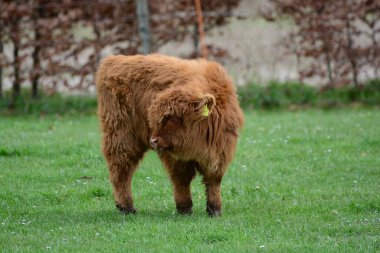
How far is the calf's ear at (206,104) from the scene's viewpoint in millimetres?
8031

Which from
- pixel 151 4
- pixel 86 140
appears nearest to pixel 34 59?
pixel 151 4

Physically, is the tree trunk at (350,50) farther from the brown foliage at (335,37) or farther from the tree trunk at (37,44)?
the tree trunk at (37,44)

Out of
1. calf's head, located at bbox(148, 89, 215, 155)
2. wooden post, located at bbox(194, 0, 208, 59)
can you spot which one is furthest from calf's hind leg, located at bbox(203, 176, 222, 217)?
wooden post, located at bbox(194, 0, 208, 59)

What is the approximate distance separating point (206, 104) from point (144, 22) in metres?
9.64

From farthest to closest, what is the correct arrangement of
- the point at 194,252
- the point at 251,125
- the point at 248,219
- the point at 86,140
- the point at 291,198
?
the point at 251,125 < the point at 86,140 < the point at 291,198 < the point at 248,219 < the point at 194,252

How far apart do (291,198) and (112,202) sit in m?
2.16

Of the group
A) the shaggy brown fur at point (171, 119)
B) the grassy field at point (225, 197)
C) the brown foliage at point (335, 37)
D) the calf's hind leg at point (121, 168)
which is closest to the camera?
the grassy field at point (225, 197)

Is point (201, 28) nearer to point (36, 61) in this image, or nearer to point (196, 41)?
point (196, 41)

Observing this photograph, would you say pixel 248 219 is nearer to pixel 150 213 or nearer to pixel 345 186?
pixel 150 213

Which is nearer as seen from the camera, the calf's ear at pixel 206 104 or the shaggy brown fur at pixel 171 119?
the calf's ear at pixel 206 104

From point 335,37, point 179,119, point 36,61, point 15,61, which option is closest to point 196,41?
point 335,37

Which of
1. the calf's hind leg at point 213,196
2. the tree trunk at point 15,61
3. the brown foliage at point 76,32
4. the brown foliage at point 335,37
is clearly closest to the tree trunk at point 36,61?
the brown foliage at point 76,32

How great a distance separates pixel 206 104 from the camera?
806 centimetres

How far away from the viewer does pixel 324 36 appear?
17734mm
